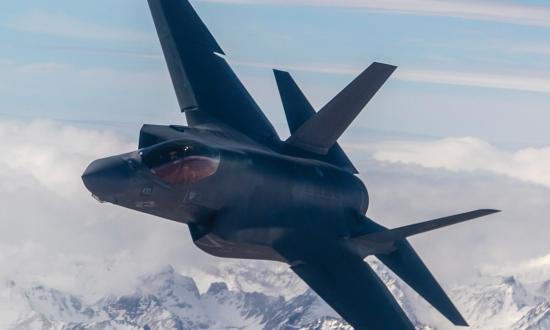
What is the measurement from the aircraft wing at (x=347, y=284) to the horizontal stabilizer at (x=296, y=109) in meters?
5.64

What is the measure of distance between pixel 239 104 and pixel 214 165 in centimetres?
952

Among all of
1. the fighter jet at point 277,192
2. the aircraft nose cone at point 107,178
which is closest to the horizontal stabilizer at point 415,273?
the fighter jet at point 277,192

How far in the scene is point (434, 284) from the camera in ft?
139

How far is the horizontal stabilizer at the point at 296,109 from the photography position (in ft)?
146

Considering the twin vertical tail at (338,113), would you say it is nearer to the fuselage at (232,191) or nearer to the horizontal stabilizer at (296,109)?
the fuselage at (232,191)

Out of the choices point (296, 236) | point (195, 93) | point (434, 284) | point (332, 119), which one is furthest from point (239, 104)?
point (434, 284)

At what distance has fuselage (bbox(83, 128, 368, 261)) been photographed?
1395 inches

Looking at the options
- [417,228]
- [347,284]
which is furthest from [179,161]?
[417,228]

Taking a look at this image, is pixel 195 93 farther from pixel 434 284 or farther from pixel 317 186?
pixel 434 284

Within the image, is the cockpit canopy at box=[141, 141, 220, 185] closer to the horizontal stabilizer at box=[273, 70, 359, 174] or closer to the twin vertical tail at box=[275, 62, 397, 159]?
the twin vertical tail at box=[275, 62, 397, 159]

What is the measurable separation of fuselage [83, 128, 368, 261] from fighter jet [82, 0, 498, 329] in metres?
0.04

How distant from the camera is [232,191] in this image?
3731cm

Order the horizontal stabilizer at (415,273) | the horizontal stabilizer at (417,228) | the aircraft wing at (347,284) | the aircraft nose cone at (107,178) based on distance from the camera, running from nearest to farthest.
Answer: the aircraft nose cone at (107,178)
the horizontal stabilizer at (417,228)
the aircraft wing at (347,284)
the horizontal stabilizer at (415,273)

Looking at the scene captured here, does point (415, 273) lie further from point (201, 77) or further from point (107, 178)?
point (107, 178)
